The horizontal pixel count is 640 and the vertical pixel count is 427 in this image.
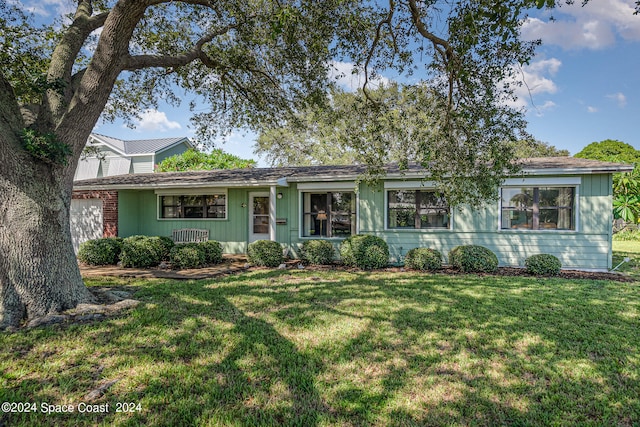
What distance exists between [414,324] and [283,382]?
2312 mm

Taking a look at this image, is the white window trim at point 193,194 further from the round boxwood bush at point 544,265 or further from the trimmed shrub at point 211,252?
the round boxwood bush at point 544,265

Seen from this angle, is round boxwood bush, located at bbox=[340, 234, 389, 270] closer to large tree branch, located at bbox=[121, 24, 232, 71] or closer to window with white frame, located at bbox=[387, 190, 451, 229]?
window with white frame, located at bbox=[387, 190, 451, 229]

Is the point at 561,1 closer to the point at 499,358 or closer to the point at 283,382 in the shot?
the point at 499,358

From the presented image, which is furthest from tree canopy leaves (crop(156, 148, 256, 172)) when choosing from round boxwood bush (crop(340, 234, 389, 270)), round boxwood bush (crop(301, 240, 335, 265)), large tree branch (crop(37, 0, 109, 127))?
large tree branch (crop(37, 0, 109, 127))

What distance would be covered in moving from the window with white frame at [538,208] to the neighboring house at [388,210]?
0.03 meters

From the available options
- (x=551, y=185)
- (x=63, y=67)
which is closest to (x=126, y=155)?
(x=63, y=67)

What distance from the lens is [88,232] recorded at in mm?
12664

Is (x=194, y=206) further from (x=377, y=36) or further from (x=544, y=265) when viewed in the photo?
(x=544, y=265)

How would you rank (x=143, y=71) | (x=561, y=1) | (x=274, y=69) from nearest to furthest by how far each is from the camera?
(x=561, y=1), (x=274, y=69), (x=143, y=71)

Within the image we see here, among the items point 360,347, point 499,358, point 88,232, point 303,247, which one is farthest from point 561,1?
point 88,232

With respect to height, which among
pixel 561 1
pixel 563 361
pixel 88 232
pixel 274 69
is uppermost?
pixel 274 69

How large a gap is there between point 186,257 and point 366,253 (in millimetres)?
5292

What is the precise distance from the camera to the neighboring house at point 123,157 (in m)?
23.3

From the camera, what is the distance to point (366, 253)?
9.22 m
